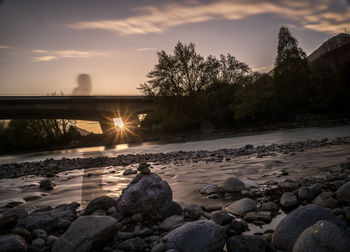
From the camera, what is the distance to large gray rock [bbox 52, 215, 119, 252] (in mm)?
2707

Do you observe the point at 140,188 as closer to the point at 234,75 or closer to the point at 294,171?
the point at 294,171

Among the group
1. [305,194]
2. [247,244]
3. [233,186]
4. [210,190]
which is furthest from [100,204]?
[305,194]

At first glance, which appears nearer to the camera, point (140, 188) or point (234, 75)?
point (140, 188)

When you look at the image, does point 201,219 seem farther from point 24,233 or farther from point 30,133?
point 30,133

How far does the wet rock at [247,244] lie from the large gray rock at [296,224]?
17cm

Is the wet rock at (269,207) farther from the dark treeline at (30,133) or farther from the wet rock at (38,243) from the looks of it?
the dark treeline at (30,133)

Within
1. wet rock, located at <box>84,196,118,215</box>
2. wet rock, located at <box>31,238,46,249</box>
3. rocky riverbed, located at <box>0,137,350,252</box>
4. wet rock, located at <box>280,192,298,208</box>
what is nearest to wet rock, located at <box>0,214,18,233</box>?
rocky riverbed, located at <box>0,137,350,252</box>

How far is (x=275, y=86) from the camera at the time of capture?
42156 mm

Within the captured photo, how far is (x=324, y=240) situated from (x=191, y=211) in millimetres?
2107

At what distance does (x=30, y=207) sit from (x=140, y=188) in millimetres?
3065

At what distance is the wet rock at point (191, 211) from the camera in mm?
3742

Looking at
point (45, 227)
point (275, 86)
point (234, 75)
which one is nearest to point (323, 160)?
point (45, 227)

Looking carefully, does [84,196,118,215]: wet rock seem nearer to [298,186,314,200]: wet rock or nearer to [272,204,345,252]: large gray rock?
[272,204,345,252]: large gray rock

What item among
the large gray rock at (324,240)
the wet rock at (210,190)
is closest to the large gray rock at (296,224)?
the large gray rock at (324,240)
